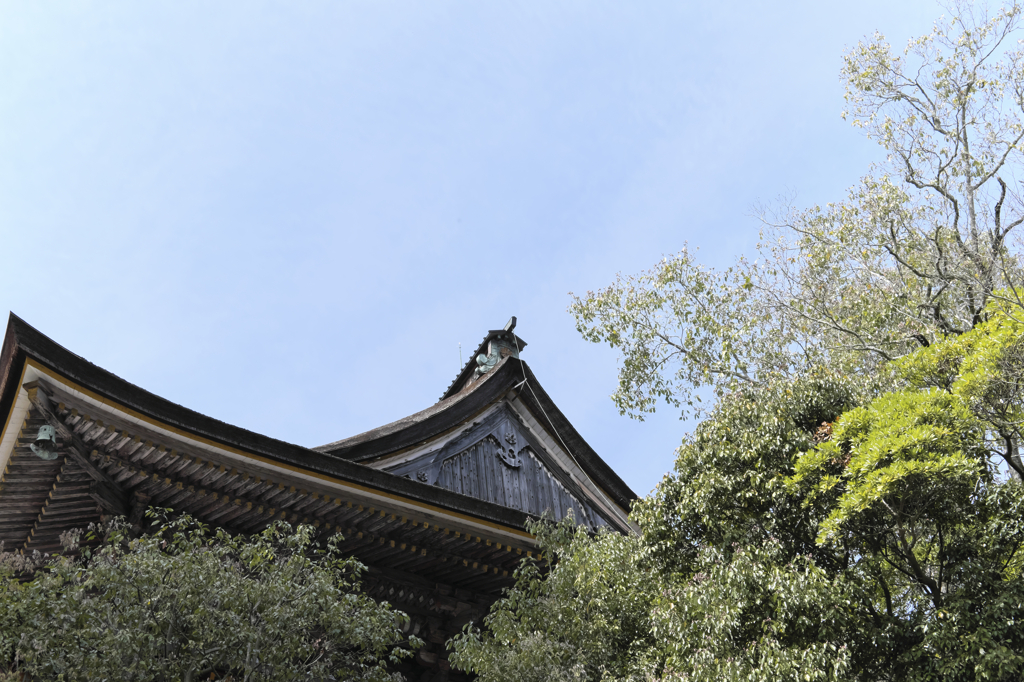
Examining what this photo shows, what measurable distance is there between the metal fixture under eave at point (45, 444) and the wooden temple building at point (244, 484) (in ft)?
Result: 0.04

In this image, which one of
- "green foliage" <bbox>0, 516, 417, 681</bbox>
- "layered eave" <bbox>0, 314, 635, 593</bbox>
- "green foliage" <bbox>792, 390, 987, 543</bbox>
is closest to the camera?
"green foliage" <bbox>0, 516, 417, 681</bbox>

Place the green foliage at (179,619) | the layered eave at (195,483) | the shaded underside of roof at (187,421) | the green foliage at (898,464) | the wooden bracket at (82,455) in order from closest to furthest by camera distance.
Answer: the green foliage at (179,619), the green foliage at (898,464), the shaded underside of roof at (187,421), the wooden bracket at (82,455), the layered eave at (195,483)

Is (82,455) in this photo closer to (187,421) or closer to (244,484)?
(187,421)

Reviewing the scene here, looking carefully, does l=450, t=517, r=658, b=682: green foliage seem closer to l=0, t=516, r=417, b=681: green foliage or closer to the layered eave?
l=0, t=516, r=417, b=681: green foliage

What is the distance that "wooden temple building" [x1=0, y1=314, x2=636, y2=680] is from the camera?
787cm

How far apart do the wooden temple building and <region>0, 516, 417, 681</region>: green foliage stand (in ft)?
4.19

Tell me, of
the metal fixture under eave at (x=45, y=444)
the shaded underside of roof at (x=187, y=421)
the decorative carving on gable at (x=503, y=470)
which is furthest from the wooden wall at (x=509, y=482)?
the metal fixture under eave at (x=45, y=444)

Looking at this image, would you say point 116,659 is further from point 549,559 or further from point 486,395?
point 486,395

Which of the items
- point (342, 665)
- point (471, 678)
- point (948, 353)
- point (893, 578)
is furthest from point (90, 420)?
point (948, 353)

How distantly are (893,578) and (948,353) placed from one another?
115 inches

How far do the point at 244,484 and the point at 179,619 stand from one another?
7.69ft

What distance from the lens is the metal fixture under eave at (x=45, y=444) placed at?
7.80 metres

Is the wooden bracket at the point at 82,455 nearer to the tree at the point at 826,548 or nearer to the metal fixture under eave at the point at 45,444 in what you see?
the metal fixture under eave at the point at 45,444

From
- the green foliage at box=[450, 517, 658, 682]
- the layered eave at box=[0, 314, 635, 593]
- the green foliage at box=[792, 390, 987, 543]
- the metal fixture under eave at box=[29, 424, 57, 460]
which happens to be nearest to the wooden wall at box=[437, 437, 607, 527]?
the layered eave at box=[0, 314, 635, 593]
